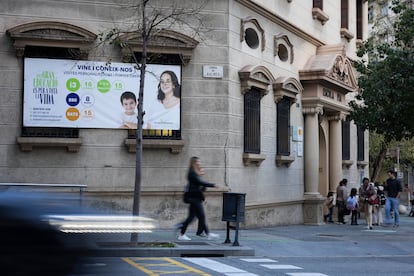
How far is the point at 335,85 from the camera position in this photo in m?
23.3

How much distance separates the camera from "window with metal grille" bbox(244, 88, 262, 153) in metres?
18.3

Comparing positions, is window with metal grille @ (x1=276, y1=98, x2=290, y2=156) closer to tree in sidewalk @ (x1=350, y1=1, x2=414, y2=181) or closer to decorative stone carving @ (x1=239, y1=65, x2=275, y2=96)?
decorative stone carving @ (x1=239, y1=65, x2=275, y2=96)

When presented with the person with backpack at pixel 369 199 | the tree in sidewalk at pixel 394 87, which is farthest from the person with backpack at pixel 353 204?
the tree in sidewalk at pixel 394 87

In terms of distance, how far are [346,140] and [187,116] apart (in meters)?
12.2

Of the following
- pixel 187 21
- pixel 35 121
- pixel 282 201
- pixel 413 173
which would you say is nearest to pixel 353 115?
pixel 282 201

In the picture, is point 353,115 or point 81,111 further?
point 353,115

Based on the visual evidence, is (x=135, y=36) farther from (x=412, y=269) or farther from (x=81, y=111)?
(x=412, y=269)

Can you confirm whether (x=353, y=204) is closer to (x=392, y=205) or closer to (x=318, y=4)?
(x=392, y=205)

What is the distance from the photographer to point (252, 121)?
1873cm

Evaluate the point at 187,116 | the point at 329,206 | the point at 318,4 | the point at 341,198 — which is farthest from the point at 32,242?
the point at 318,4

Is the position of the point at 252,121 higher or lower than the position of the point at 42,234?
higher

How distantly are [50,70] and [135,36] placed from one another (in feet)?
7.64

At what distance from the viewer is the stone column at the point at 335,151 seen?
25.0 meters

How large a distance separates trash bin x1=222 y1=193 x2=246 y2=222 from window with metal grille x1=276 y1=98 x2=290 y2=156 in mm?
7140
